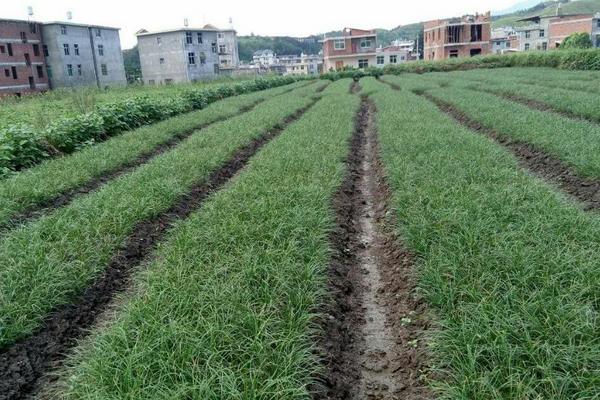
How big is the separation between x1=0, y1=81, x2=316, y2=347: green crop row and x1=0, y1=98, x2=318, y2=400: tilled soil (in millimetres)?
97

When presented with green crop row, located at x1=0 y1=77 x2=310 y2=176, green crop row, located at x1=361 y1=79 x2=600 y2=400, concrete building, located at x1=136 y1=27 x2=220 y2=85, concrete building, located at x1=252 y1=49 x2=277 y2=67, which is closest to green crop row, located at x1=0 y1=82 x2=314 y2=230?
green crop row, located at x1=0 y1=77 x2=310 y2=176

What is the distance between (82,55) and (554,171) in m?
56.9

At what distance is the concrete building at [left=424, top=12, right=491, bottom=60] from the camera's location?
68.1 m

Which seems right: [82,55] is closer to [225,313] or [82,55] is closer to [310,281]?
[310,281]

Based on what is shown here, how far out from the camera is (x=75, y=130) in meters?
12.8

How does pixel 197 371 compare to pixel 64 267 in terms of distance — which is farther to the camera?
pixel 64 267

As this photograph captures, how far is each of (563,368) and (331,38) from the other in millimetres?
74759

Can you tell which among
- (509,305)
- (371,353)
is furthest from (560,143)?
(371,353)

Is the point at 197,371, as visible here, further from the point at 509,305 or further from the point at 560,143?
the point at 560,143

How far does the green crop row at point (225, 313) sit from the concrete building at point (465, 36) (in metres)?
69.0

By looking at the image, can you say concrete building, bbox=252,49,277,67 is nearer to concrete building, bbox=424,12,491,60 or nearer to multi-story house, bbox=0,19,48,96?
concrete building, bbox=424,12,491,60

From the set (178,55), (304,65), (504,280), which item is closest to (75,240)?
(504,280)

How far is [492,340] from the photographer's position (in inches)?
133

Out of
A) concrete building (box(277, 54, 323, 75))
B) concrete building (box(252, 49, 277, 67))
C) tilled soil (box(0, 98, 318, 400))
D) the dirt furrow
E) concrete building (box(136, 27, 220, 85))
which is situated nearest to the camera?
tilled soil (box(0, 98, 318, 400))
